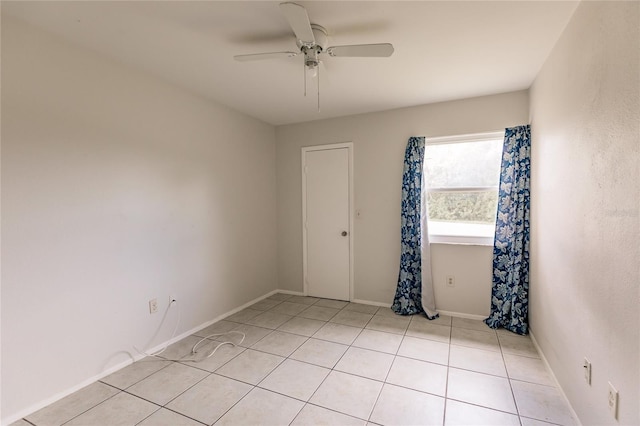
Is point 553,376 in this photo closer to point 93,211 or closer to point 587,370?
point 587,370

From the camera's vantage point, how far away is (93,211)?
6.98ft

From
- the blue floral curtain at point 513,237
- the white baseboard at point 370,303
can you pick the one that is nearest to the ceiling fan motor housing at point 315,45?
the blue floral curtain at point 513,237

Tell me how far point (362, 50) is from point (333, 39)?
12.7 inches

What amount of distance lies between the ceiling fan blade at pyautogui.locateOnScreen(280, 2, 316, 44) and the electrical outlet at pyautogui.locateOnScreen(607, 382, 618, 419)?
7.57ft

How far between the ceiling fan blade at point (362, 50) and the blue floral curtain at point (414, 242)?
5.47 ft

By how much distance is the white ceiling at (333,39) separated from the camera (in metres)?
1.69

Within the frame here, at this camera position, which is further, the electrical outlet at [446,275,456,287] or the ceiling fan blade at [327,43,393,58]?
the electrical outlet at [446,275,456,287]

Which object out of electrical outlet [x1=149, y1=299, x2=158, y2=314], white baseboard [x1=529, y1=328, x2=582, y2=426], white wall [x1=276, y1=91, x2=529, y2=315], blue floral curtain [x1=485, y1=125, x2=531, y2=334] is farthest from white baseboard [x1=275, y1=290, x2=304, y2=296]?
white baseboard [x1=529, y1=328, x2=582, y2=426]

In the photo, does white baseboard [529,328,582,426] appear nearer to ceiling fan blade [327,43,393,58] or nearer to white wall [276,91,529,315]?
white wall [276,91,529,315]

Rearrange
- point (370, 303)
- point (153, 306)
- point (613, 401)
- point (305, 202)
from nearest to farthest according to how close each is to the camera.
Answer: point (613, 401)
point (153, 306)
point (370, 303)
point (305, 202)

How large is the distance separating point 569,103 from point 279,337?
294 cm

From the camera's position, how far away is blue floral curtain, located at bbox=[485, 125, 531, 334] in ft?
9.23

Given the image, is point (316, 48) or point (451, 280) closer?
point (316, 48)

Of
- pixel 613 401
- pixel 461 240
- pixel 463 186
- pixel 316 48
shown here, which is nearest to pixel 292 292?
pixel 461 240
